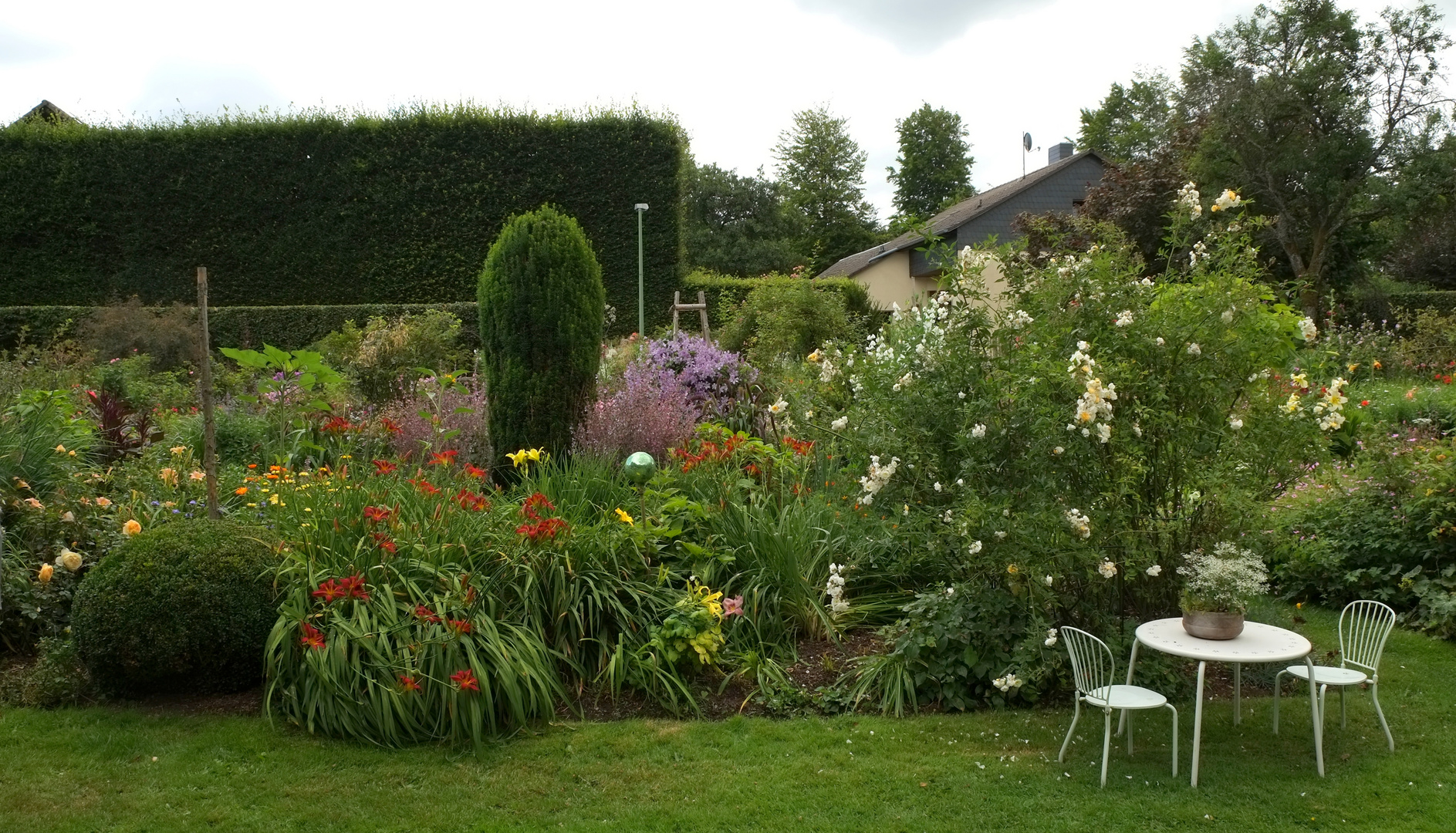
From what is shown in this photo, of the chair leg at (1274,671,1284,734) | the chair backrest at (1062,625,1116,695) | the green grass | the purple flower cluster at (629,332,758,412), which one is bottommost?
the green grass

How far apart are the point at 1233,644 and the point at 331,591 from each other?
332 centimetres

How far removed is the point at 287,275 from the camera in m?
16.3

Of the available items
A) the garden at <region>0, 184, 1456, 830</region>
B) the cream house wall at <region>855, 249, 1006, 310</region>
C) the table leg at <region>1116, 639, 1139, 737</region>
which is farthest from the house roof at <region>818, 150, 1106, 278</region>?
the table leg at <region>1116, 639, 1139, 737</region>

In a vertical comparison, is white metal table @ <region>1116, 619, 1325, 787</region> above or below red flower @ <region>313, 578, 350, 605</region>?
below

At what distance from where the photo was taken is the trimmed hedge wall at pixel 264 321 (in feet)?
48.3

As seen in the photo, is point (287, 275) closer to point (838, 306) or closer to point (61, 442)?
point (838, 306)

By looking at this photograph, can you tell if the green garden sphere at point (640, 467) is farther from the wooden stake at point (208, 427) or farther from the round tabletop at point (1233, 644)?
the round tabletop at point (1233, 644)

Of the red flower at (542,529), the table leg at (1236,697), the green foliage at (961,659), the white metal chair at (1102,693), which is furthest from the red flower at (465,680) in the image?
the table leg at (1236,697)

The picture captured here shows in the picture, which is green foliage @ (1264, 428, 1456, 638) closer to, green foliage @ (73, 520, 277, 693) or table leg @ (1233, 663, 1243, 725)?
table leg @ (1233, 663, 1243, 725)

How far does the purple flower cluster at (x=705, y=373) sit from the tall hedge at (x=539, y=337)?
4.78 feet

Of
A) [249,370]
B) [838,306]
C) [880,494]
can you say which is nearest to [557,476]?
[880,494]

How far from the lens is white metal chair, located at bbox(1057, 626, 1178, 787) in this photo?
348 cm

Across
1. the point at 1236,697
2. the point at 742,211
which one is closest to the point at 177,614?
the point at 1236,697

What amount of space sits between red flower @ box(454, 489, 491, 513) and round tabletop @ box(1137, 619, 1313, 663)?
2.83 meters
